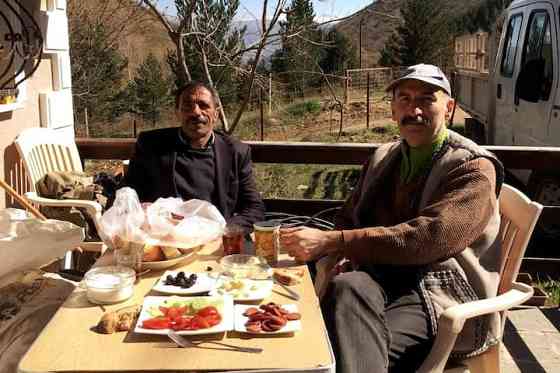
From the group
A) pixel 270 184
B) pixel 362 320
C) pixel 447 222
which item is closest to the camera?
pixel 362 320

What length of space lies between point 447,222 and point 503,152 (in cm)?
149

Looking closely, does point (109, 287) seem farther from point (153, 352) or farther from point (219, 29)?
point (219, 29)

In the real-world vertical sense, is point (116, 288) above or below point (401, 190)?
A: below

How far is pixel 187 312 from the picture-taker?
152 centimetres

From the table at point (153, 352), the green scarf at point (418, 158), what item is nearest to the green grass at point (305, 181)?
the green scarf at point (418, 158)

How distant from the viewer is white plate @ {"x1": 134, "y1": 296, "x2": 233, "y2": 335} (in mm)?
1395

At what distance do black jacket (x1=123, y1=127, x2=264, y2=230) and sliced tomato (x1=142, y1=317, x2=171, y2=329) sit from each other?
4.17 ft

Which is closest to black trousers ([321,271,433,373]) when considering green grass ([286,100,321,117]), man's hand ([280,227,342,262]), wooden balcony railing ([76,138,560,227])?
man's hand ([280,227,342,262])

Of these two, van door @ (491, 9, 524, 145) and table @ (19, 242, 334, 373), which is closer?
table @ (19, 242, 334, 373)

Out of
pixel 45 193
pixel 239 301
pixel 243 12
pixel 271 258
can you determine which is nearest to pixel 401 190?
pixel 271 258

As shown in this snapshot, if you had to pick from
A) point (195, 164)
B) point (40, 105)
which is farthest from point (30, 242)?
point (40, 105)

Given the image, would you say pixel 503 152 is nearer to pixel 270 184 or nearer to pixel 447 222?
pixel 447 222

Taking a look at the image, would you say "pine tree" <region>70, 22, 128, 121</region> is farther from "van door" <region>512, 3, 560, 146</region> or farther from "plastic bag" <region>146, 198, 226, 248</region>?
"plastic bag" <region>146, 198, 226, 248</region>

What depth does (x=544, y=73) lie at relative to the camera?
4441 millimetres
